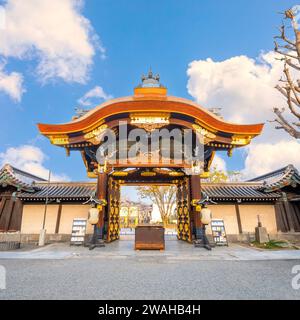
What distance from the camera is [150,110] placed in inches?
419

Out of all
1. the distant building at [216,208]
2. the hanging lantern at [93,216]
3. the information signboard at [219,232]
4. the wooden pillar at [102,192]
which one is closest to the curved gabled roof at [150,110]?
the wooden pillar at [102,192]

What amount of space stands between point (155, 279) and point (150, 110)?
7993 mm

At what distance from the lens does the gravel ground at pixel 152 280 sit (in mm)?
3793

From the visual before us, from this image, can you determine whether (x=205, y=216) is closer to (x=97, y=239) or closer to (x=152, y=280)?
(x=97, y=239)

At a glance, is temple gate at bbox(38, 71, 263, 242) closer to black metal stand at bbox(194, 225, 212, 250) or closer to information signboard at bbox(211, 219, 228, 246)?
black metal stand at bbox(194, 225, 212, 250)

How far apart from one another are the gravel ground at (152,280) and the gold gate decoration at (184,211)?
5.27m

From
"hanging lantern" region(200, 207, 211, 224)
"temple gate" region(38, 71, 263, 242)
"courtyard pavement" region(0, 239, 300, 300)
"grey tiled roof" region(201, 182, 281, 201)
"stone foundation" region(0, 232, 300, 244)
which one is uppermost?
"temple gate" region(38, 71, 263, 242)

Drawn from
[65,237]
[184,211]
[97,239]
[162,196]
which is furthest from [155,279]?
[162,196]

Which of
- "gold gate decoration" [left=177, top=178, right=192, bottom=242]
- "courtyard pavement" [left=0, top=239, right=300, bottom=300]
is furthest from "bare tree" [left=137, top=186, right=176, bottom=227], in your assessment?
"courtyard pavement" [left=0, top=239, right=300, bottom=300]

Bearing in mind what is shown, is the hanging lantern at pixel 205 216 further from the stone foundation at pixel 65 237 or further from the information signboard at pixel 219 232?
the stone foundation at pixel 65 237

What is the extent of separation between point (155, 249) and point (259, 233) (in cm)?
598

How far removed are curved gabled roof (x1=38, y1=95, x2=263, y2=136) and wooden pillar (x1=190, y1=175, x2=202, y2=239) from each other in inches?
118

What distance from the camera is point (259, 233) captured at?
1107 centimetres

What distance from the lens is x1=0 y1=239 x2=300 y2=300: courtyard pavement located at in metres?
3.80
